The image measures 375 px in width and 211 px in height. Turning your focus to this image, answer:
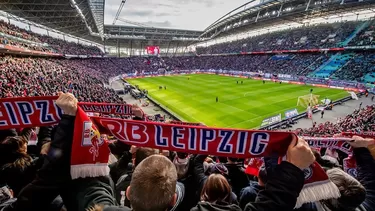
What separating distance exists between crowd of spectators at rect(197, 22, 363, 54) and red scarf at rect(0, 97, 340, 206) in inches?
2447

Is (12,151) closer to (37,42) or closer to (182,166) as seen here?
(182,166)

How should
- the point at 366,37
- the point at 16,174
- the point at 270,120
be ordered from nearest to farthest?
the point at 16,174 < the point at 270,120 < the point at 366,37

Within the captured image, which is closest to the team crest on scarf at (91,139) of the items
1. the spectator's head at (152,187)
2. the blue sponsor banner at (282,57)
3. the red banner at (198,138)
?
the red banner at (198,138)

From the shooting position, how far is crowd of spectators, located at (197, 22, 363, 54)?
5534 centimetres

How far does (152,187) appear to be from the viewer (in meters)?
1.61

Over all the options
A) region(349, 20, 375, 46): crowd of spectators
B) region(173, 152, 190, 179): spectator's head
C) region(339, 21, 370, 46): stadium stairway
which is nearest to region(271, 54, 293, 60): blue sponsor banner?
region(339, 21, 370, 46): stadium stairway

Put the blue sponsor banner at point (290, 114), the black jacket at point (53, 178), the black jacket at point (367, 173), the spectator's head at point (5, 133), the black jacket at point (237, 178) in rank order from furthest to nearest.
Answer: the blue sponsor banner at point (290, 114), the black jacket at point (237, 178), the spectator's head at point (5, 133), the black jacket at point (367, 173), the black jacket at point (53, 178)

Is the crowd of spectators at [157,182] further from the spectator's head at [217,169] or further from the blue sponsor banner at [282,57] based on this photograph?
the blue sponsor banner at [282,57]

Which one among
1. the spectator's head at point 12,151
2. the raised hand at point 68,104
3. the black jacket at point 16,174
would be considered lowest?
the black jacket at point 16,174

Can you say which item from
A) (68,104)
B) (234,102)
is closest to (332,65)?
(234,102)

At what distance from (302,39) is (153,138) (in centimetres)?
7093

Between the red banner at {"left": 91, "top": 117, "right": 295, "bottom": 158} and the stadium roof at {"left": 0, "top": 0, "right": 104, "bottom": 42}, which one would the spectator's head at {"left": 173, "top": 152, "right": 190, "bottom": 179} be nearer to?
the red banner at {"left": 91, "top": 117, "right": 295, "bottom": 158}

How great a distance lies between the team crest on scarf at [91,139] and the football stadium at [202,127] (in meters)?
0.01

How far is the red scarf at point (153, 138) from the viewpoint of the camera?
2125 mm
